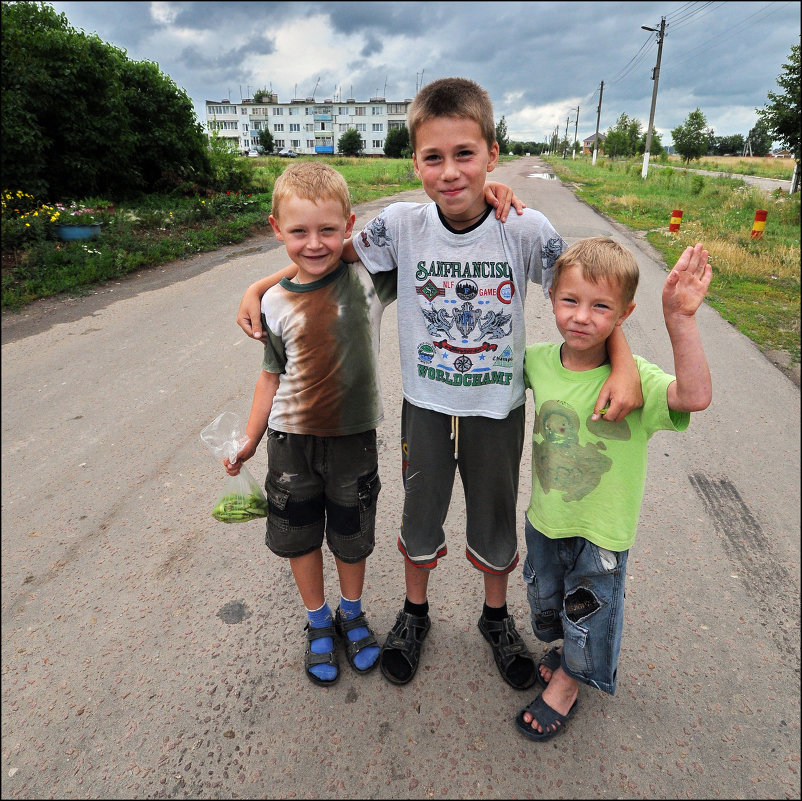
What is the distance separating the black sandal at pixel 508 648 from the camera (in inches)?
76.4

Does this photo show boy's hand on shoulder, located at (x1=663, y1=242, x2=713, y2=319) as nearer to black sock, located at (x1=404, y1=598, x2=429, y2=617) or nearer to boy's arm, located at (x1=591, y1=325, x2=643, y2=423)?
boy's arm, located at (x1=591, y1=325, x2=643, y2=423)

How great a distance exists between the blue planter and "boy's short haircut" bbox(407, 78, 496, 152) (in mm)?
9013

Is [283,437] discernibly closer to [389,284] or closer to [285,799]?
[389,284]

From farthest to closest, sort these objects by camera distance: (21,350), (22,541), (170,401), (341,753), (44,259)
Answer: (44,259), (21,350), (170,401), (22,541), (341,753)

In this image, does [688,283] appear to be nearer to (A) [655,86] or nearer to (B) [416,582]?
(B) [416,582]

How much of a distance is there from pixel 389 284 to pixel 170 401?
284 centimetres

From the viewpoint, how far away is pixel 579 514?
1.68 m

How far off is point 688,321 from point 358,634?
1.62m

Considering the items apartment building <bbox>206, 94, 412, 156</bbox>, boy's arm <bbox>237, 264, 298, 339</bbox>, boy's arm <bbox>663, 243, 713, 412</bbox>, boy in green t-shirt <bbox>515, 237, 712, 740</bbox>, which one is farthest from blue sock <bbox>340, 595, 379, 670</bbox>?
apartment building <bbox>206, 94, 412, 156</bbox>

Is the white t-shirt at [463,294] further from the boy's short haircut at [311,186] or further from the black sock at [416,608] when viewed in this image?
the black sock at [416,608]

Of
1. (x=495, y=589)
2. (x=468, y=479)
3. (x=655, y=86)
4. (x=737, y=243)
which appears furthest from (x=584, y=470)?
(x=655, y=86)

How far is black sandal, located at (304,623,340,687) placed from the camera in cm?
196

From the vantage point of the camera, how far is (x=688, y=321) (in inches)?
53.8

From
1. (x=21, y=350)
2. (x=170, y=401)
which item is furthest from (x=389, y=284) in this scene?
(x=21, y=350)
